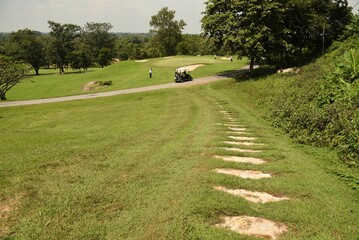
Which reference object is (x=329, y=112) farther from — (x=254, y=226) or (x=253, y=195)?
(x=254, y=226)

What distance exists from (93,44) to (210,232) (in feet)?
420

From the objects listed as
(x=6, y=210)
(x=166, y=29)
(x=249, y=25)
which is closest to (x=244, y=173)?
(x=6, y=210)

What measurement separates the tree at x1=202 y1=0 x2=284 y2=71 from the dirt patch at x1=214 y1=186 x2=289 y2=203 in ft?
83.4

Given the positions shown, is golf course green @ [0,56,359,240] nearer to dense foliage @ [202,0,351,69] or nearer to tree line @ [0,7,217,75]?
dense foliage @ [202,0,351,69]

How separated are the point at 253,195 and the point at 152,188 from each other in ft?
7.78

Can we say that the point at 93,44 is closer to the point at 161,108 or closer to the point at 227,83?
the point at 227,83

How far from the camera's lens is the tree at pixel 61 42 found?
9275cm

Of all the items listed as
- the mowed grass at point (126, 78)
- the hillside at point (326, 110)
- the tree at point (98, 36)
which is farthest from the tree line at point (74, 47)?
the hillside at point (326, 110)

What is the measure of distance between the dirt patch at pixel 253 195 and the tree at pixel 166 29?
8863 cm

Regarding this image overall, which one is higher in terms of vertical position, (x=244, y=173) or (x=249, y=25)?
(x=249, y=25)

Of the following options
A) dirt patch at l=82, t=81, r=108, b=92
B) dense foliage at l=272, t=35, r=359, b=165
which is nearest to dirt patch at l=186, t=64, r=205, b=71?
dirt patch at l=82, t=81, r=108, b=92

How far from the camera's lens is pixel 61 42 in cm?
9500

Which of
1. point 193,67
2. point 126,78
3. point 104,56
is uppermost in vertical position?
point 104,56

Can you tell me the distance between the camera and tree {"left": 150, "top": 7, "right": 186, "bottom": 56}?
89062mm
